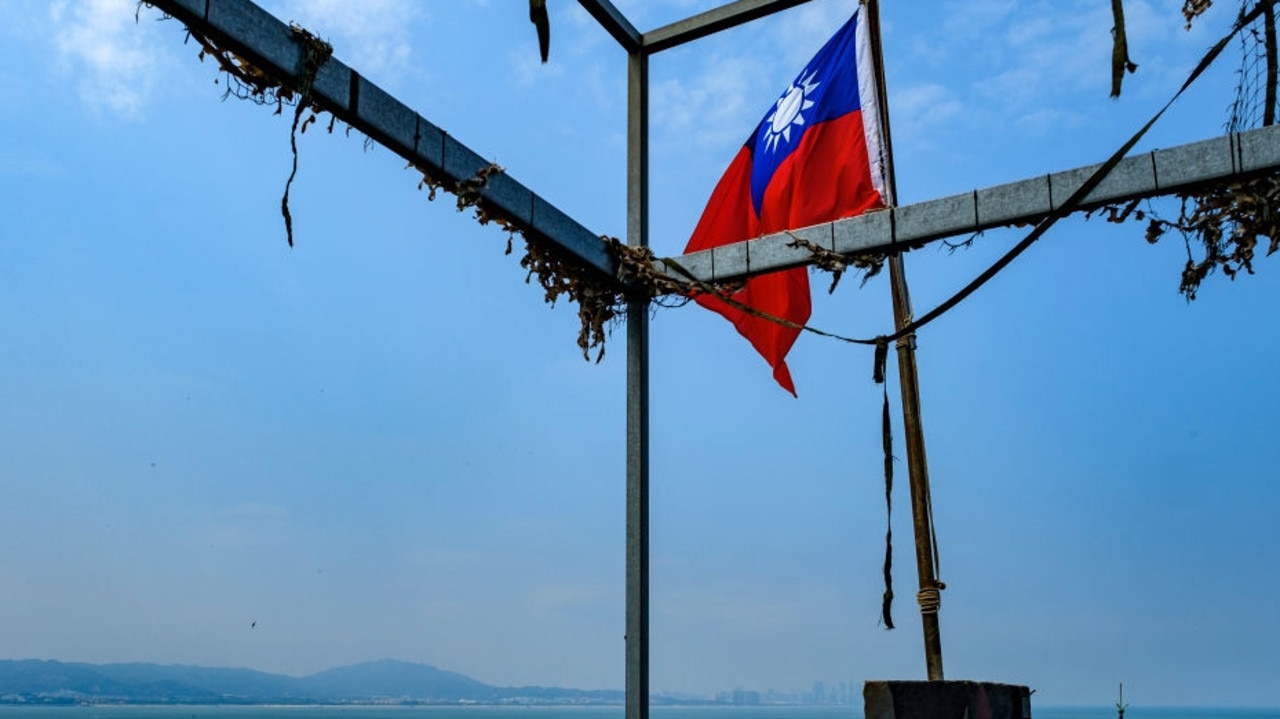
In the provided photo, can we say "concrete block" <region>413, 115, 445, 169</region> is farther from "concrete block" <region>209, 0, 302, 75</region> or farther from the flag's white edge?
the flag's white edge

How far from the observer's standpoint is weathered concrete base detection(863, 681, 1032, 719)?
1.88 m

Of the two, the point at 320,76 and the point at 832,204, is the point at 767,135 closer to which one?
the point at 832,204

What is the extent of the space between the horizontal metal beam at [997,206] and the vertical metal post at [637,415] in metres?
0.26

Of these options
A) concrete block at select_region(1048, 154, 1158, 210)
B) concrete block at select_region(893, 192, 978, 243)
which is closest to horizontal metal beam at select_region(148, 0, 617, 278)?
concrete block at select_region(893, 192, 978, 243)

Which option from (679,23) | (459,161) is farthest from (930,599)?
(679,23)

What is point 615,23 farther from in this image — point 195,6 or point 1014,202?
point 195,6

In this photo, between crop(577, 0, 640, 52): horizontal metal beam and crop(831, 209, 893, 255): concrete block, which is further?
crop(577, 0, 640, 52): horizontal metal beam

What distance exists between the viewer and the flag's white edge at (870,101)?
13.5 feet

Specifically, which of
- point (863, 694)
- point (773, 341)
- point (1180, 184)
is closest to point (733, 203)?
point (773, 341)

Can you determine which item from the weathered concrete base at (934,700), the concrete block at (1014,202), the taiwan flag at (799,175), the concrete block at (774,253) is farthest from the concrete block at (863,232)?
the weathered concrete base at (934,700)

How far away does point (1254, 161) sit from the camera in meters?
3.04

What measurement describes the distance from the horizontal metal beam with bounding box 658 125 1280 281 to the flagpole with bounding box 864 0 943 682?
0.14 meters

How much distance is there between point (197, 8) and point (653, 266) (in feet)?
6.27

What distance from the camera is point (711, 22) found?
4.24 meters
